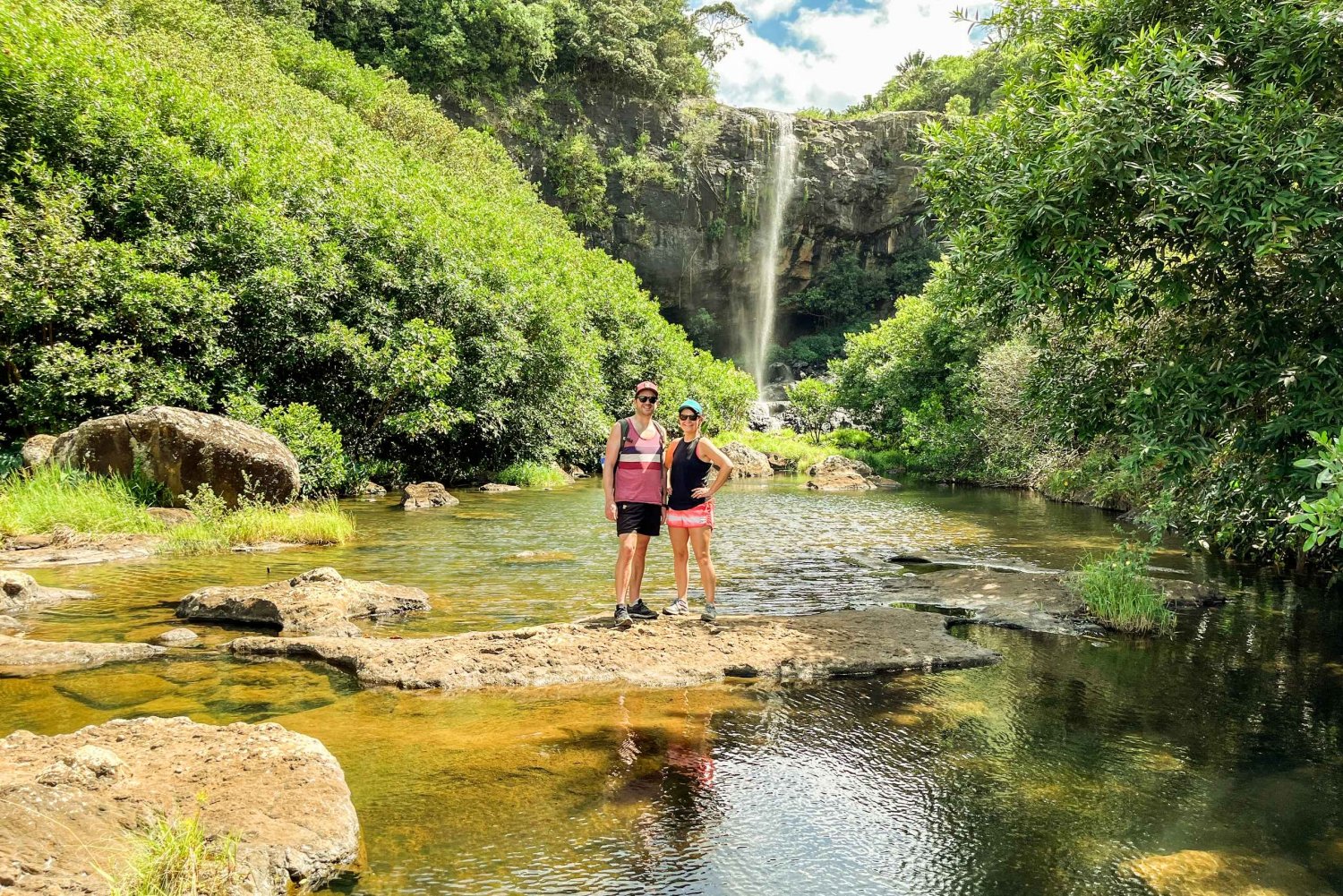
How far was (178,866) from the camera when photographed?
323 cm

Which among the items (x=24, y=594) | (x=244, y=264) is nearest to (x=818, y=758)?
(x=24, y=594)

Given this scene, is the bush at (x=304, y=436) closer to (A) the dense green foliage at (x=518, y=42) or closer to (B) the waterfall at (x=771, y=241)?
(A) the dense green foliage at (x=518, y=42)

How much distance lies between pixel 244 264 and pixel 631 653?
55.0ft

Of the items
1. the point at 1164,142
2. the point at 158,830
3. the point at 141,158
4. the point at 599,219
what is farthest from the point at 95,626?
the point at 599,219

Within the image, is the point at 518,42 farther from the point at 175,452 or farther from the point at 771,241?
the point at 175,452

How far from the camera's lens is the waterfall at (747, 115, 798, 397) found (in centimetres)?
6353

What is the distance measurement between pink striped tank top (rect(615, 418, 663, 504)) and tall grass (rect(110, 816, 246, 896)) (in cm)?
485

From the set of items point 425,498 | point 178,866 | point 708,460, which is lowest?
point 425,498

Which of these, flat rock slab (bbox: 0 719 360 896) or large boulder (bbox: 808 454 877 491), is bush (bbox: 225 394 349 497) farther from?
large boulder (bbox: 808 454 877 491)

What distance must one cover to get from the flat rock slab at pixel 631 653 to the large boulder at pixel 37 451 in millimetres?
10148

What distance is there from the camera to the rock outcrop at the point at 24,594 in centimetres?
850

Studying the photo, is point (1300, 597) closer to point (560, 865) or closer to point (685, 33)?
point (560, 865)

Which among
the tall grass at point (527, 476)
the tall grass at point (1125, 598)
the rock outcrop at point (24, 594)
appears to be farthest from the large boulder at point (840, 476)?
the rock outcrop at point (24, 594)

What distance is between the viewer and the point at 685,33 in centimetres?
6444
